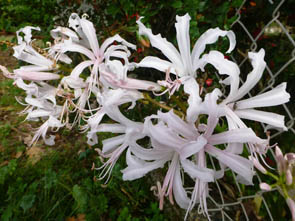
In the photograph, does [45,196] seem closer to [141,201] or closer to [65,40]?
[141,201]

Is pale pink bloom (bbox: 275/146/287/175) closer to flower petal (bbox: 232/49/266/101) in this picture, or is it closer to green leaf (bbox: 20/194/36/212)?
flower petal (bbox: 232/49/266/101)

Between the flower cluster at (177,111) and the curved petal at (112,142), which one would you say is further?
the curved petal at (112,142)

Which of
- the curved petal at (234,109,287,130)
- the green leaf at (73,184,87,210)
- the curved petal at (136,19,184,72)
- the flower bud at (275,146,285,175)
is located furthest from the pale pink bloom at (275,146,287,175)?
the green leaf at (73,184,87,210)

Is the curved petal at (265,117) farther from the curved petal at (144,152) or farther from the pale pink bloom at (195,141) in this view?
the curved petal at (144,152)

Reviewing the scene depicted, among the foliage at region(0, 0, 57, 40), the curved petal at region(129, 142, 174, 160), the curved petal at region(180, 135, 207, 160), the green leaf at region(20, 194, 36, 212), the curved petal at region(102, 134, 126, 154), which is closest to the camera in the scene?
the curved petal at region(180, 135, 207, 160)

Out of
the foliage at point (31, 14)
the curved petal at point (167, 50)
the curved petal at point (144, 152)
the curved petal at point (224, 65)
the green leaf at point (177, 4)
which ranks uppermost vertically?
the green leaf at point (177, 4)

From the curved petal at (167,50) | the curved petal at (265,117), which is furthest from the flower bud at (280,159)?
the curved petal at (167,50)

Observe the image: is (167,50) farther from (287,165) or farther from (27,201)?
(27,201)

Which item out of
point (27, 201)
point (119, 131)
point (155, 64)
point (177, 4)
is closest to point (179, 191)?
point (119, 131)

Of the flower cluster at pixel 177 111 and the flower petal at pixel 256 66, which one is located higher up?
the flower petal at pixel 256 66
